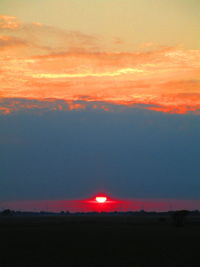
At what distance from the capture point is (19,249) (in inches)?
1657

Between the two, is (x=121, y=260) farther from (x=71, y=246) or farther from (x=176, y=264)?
(x=71, y=246)

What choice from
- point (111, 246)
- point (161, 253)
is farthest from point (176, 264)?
point (111, 246)

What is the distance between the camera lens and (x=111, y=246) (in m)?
44.6

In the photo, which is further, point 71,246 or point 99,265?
point 71,246

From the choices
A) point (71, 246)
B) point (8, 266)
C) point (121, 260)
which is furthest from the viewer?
point (71, 246)

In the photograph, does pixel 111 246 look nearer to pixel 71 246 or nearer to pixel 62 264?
pixel 71 246

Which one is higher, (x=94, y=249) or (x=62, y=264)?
(x=94, y=249)

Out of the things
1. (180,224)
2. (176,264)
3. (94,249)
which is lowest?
(176,264)

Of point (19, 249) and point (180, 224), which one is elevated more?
point (180, 224)

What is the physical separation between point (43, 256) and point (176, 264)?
964 cm

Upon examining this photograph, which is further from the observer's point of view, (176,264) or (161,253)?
(161,253)

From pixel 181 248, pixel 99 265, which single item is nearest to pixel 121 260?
pixel 99 265

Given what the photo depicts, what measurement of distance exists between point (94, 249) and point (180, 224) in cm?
5505

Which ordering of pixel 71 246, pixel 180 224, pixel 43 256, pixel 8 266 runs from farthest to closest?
pixel 180 224 < pixel 71 246 < pixel 43 256 < pixel 8 266
